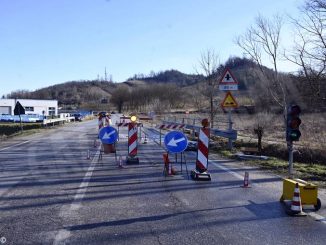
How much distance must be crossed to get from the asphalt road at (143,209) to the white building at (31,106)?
3725 inches

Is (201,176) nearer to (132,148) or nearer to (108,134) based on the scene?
(132,148)

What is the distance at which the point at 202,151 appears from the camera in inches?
457

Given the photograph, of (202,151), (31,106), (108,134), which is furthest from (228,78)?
(31,106)

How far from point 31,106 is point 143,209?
11194cm

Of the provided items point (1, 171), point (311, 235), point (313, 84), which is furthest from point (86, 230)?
point (313, 84)

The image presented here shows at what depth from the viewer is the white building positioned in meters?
104

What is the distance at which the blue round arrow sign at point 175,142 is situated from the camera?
42.4ft

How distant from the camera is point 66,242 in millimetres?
5785

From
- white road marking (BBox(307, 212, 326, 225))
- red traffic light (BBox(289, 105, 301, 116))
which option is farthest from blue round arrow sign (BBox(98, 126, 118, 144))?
white road marking (BBox(307, 212, 326, 225))

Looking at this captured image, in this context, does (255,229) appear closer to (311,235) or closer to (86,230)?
(311,235)

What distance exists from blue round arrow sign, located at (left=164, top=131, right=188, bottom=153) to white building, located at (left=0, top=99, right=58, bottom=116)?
9317 centimetres

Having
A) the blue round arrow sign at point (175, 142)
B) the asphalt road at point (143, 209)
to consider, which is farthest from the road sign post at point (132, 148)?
the blue round arrow sign at point (175, 142)

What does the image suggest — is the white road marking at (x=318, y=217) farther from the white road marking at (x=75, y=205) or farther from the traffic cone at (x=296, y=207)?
the white road marking at (x=75, y=205)

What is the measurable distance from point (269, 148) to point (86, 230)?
14.7 metres
